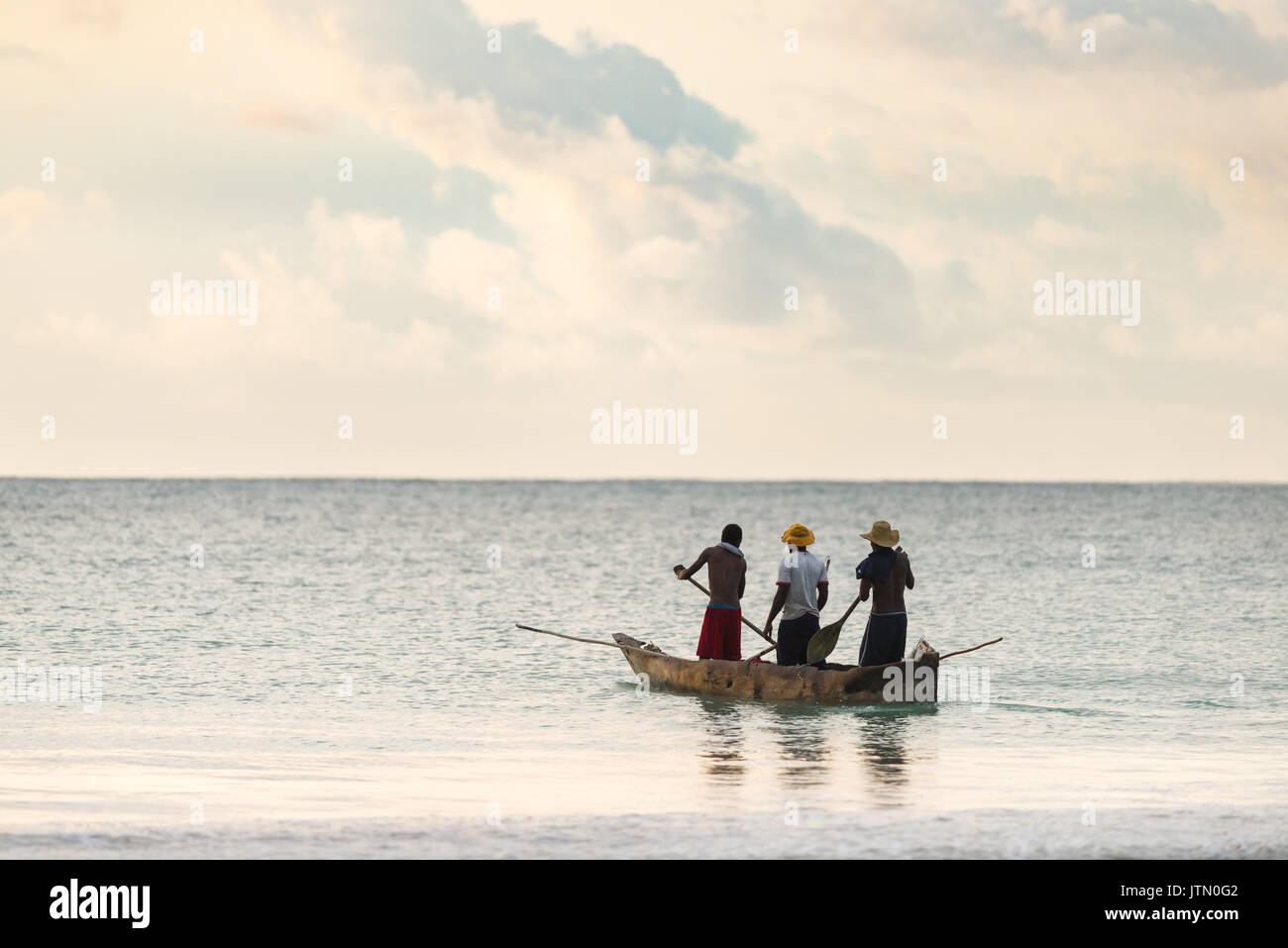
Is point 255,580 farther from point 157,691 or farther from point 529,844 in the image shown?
point 529,844

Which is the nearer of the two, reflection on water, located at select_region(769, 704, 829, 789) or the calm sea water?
the calm sea water

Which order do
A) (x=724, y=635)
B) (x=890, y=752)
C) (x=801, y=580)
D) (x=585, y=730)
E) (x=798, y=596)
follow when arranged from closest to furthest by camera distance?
(x=890, y=752) < (x=585, y=730) < (x=801, y=580) < (x=798, y=596) < (x=724, y=635)

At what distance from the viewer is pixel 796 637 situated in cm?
1766

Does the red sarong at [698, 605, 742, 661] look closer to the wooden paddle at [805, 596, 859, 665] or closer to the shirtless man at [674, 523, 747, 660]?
the shirtless man at [674, 523, 747, 660]

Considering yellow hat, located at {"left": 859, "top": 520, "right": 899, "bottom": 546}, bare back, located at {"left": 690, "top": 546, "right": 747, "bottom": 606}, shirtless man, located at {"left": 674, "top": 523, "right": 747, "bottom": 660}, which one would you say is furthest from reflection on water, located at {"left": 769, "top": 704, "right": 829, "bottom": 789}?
yellow hat, located at {"left": 859, "top": 520, "right": 899, "bottom": 546}

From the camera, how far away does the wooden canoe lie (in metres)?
17.2

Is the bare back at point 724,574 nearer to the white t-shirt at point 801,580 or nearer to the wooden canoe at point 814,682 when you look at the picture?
the white t-shirt at point 801,580

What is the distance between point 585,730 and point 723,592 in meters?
2.85

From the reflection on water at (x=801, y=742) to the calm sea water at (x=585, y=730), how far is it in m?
0.07

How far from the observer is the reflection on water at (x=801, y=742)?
12693 mm

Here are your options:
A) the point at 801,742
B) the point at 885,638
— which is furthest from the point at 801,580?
the point at 801,742

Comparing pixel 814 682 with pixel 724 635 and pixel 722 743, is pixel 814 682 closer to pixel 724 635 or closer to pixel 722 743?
pixel 724 635

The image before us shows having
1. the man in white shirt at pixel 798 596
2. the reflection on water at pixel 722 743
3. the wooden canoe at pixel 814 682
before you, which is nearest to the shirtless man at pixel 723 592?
the wooden canoe at pixel 814 682

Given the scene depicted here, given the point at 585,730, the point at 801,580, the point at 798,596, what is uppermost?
the point at 801,580
